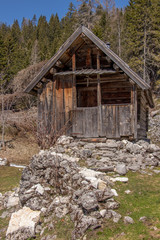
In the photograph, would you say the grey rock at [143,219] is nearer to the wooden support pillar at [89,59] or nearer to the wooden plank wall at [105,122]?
the wooden plank wall at [105,122]

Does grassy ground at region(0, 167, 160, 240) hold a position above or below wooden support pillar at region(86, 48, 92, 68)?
below

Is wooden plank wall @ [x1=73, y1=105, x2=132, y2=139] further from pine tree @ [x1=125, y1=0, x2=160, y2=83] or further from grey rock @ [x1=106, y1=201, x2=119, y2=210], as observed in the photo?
pine tree @ [x1=125, y1=0, x2=160, y2=83]

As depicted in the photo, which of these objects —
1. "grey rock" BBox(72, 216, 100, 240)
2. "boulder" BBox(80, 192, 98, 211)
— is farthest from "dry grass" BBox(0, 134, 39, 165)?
"grey rock" BBox(72, 216, 100, 240)

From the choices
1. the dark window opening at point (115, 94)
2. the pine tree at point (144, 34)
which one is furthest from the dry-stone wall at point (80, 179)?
the pine tree at point (144, 34)

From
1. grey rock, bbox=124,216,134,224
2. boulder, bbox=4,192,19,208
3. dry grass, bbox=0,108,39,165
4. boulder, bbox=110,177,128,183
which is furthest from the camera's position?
dry grass, bbox=0,108,39,165

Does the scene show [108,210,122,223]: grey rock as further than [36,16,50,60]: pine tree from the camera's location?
No

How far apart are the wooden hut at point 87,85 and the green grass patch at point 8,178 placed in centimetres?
326

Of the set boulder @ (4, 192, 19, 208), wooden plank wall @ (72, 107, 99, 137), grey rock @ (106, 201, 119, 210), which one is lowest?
boulder @ (4, 192, 19, 208)

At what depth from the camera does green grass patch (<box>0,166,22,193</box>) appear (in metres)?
12.5

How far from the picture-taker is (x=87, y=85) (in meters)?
13.5

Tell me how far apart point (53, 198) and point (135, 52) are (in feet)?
101

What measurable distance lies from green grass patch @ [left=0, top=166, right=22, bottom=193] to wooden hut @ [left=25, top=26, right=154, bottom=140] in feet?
10.7

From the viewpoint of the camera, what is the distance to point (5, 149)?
2417 cm

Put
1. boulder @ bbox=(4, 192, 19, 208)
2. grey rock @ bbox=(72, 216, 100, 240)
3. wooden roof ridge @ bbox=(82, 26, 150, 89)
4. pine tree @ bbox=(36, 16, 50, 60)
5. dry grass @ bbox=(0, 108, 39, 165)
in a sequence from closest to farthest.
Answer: grey rock @ bbox=(72, 216, 100, 240)
boulder @ bbox=(4, 192, 19, 208)
wooden roof ridge @ bbox=(82, 26, 150, 89)
dry grass @ bbox=(0, 108, 39, 165)
pine tree @ bbox=(36, 16, 50, 60)
